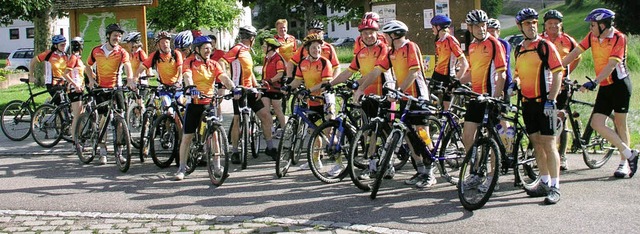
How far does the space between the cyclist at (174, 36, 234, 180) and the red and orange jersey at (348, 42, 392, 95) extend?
61.0 inches

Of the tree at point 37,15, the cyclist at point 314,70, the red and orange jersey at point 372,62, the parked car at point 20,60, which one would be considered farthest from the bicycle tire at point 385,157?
the parked car at point 20,60

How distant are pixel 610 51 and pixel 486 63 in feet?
4.68

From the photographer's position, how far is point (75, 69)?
484 inches

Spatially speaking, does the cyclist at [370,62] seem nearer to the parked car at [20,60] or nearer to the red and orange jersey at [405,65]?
the red and orange jersey at [405,65]

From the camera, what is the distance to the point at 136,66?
12.6 m

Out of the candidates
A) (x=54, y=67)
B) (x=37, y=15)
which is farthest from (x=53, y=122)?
(x=37, y=15)

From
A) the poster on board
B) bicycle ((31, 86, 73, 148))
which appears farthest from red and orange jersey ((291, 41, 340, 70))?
bicycle ((31, 86, 73, 148))

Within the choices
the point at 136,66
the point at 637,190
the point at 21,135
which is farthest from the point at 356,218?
the point at 21,135

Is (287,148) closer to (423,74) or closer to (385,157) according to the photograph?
(423,74)

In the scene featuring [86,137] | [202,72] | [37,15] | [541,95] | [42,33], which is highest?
[37,15]

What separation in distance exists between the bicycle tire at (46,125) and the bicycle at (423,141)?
645cm

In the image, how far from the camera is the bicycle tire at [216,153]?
8.77 metres

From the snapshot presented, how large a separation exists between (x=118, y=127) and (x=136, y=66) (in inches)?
107

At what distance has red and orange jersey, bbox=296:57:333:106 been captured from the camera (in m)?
9.70
